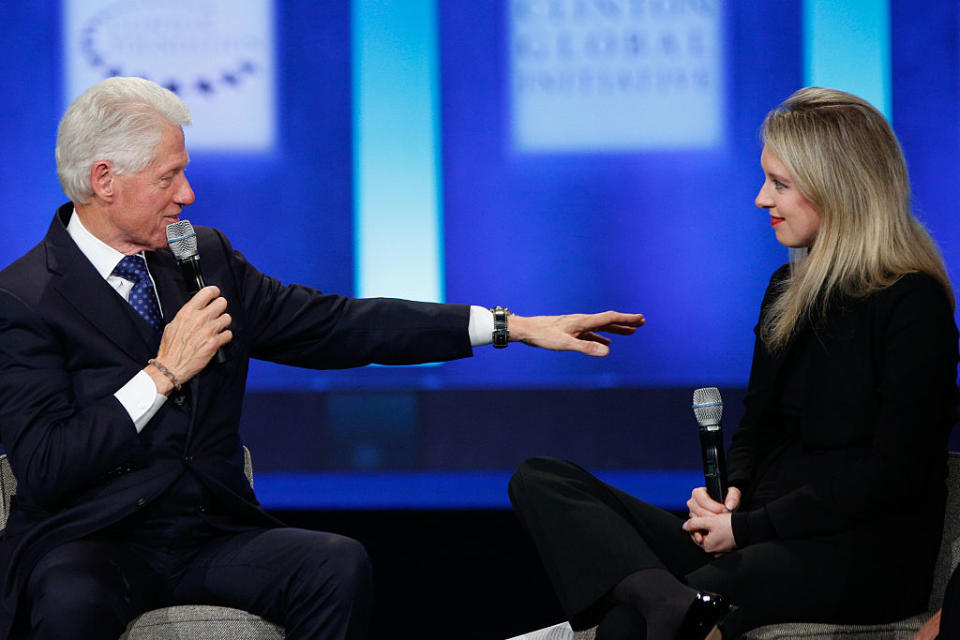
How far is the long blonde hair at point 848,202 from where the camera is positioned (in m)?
2.01

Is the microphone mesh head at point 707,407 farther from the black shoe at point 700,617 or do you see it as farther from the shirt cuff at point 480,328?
the shirt cuff at point 480,328

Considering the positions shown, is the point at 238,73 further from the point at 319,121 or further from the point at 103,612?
the point at 103,612

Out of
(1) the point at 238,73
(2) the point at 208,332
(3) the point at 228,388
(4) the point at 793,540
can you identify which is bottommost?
(4) the point at 793,540

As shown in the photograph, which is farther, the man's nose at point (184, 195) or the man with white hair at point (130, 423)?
the man's nose at point (184, 195)

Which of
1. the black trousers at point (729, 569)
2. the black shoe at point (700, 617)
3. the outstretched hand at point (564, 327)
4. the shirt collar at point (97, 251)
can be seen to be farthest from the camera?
the outstretched hand at point (564, 327)

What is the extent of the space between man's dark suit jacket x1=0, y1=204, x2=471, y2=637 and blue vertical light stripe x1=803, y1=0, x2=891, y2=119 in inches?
90.9

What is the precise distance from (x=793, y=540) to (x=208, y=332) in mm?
1149

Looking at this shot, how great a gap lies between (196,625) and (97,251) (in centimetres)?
78

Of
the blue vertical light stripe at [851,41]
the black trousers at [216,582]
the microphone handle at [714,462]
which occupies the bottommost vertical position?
the black trousers at [216,582]

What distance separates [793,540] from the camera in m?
1.92

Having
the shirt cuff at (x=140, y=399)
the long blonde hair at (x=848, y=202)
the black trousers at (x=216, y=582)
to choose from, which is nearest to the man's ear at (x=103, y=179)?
the shirt cuff at (x=140, y=399)

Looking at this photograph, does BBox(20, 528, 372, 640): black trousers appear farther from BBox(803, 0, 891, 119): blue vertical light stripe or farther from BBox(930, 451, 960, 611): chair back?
BBox(803, 0, 891, 119): blue vertical light stripe

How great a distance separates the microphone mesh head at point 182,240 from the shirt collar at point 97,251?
15 centimetres

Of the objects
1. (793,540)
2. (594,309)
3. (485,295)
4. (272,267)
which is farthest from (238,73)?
(793,540)
